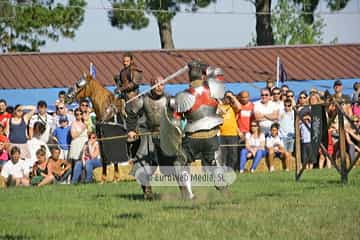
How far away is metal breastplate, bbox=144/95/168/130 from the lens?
16.5 m

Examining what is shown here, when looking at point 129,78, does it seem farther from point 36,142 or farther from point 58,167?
point 36,142

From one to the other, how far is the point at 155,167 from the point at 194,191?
671mm

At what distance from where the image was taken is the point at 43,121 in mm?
22719

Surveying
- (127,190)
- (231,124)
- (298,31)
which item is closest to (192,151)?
(127,190)

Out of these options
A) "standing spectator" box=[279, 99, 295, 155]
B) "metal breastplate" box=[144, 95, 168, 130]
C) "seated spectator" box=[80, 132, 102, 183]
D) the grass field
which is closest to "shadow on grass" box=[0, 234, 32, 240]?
the grass field

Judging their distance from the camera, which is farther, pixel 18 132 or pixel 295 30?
pixel 295 30

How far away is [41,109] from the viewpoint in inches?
900

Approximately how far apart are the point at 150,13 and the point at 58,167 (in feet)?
66.6

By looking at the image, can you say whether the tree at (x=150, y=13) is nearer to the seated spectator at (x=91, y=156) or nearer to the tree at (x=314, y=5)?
the tree at (x=314, y=5)

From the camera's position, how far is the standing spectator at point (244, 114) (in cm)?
2323

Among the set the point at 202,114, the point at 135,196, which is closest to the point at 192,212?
the point at 202,114

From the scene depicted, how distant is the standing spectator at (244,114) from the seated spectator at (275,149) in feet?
1.60

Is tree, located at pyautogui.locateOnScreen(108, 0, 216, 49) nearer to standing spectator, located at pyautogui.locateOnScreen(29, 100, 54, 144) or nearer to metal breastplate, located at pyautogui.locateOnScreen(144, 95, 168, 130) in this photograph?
standing spectator, located at pyautogui.locateOnScreen(29, 100, 54, 144)

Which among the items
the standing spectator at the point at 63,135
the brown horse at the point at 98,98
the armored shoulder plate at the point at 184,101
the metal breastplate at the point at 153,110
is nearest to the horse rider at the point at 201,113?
the armored shoulder plate at the point at 184,101
